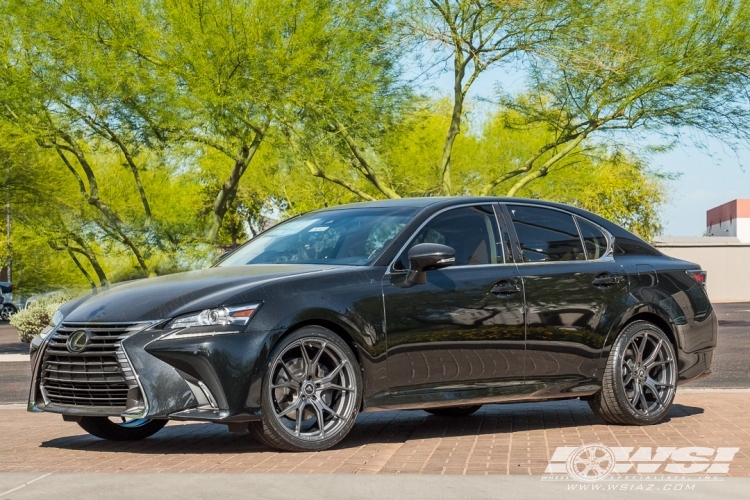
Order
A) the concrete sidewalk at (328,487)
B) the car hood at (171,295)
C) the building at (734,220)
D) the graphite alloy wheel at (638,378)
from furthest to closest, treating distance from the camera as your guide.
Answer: the building at (734,220) → the graphite alloy wheel at (638,378) → the car hood at (171,295) → the concrete sidewalk at (328,487)

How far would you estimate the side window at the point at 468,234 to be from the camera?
328 inches

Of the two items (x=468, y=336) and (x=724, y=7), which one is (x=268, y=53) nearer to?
(x=724, y=7)

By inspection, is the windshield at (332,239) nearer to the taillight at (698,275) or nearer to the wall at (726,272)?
→ the taillight at (698,275)

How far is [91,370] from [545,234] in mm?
3590

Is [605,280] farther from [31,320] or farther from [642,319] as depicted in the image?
[31,320]

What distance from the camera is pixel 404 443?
793 centimetres

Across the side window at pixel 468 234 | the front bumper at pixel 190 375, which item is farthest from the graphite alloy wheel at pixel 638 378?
the front bumper at pixel 190 375

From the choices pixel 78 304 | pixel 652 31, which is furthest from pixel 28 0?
pixel 78 304

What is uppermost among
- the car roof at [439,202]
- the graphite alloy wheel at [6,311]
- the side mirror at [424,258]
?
the car roof at [439,202]

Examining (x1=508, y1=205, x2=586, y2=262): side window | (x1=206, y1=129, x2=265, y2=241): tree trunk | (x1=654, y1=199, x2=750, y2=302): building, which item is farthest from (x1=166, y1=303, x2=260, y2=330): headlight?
(x1=654, y1=199, x2=750, y2=302): building

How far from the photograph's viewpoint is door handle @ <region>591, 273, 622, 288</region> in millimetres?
8953

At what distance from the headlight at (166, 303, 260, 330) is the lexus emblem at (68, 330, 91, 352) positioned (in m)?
0.61

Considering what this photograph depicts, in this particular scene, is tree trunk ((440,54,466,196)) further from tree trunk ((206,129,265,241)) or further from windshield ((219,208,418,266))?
windshield ((219,208,418,266))

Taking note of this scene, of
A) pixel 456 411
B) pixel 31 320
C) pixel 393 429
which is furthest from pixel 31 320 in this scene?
pixel 393 429
